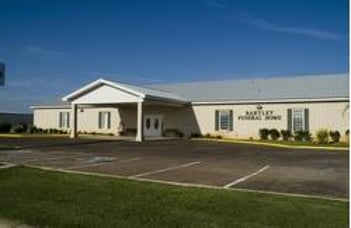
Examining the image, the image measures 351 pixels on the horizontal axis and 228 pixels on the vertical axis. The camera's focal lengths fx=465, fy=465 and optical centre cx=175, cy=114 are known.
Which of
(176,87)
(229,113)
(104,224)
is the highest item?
(176,87)

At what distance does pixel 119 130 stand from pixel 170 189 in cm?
2846

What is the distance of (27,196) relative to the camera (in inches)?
345

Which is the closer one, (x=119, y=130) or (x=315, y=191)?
(x=315, y=191)

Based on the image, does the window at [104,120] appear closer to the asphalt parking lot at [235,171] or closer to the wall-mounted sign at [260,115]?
the wall-mounted sign at [260,115]

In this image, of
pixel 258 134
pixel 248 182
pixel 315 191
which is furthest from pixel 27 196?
Result: pixel 258 134

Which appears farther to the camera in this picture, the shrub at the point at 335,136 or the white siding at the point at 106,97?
the white siding at the point at 106,97

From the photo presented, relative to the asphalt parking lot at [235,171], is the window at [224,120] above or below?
above

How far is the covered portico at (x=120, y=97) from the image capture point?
3078 cm

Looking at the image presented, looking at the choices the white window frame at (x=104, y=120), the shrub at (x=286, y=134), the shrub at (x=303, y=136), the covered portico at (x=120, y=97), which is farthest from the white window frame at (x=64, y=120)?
the shrub at (x=303, y=136)

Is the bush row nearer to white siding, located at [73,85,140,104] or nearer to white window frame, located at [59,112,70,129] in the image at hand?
white siding, located at [73,85,140,104]

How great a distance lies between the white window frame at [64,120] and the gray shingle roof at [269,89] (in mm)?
8926

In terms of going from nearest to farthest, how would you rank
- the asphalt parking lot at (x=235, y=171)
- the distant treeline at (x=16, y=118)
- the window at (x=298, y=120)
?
the asphalt parking lot at (x=235, y=171)
the window at (x=298, y=120)
the distant treeline at (x=16, y=118)

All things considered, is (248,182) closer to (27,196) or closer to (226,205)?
(226,205)

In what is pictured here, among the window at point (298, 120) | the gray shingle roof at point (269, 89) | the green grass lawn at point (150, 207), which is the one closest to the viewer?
the green grass lawn at point (150, 207)
